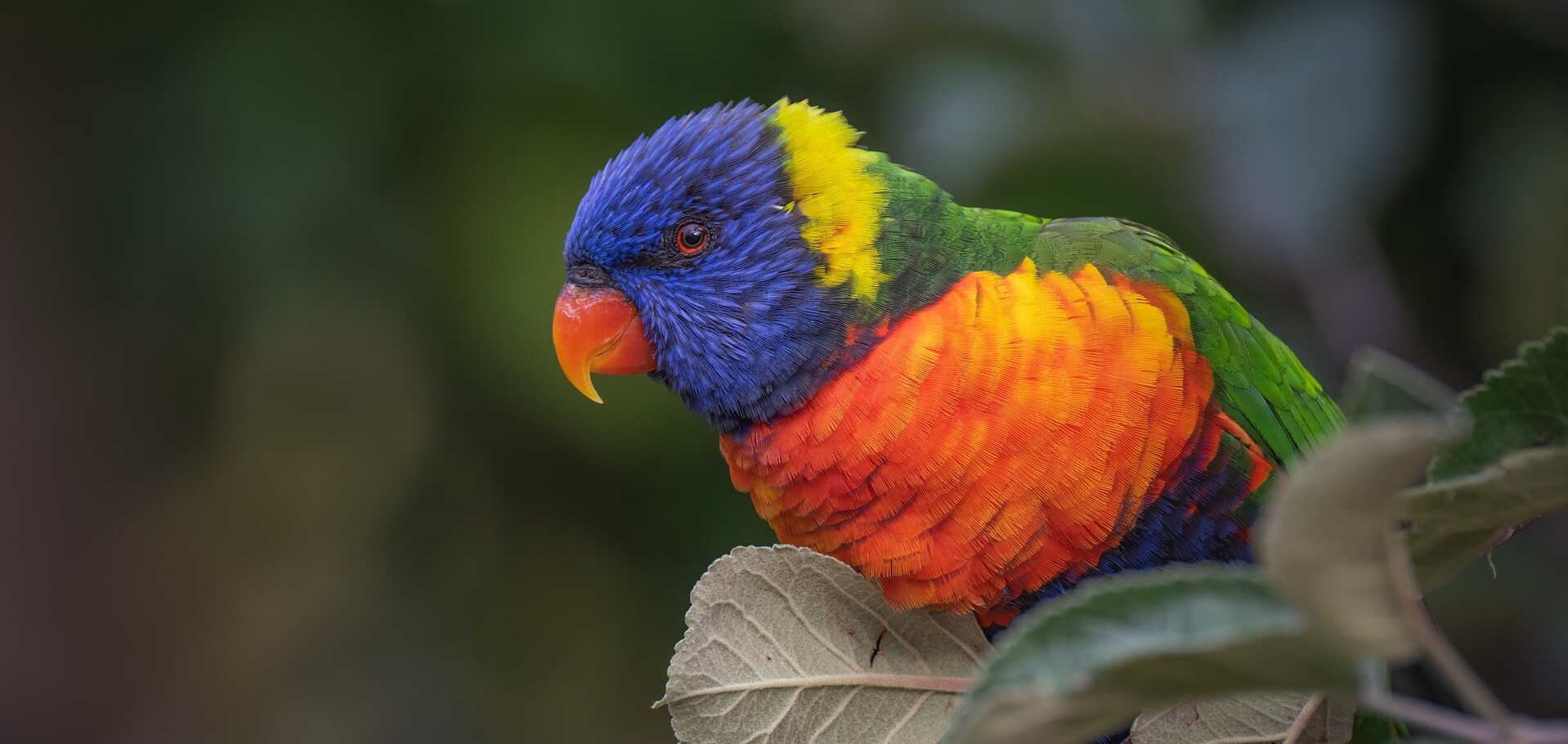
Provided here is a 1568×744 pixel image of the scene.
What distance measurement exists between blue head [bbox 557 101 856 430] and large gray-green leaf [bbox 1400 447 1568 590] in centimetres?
98

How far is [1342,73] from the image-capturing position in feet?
7.55

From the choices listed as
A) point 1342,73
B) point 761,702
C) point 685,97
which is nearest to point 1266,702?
point 761,702

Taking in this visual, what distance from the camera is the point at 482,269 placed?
9.80 ft

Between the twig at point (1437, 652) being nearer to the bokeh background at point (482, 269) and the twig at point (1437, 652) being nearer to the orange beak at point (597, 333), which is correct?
the orange beak at point (597, 333)

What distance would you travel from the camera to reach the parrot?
1.34 meters

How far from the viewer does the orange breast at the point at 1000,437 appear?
133cm

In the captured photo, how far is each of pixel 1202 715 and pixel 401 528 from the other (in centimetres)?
257

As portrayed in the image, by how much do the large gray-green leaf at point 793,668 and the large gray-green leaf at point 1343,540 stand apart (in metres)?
0.69

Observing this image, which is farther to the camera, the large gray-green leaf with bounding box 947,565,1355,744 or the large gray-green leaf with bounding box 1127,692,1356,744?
the large gray-green leaf with bounding box 1127,692,1356,744

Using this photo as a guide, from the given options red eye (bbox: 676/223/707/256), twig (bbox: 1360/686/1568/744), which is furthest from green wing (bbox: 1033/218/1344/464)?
twig (bbox: 1360/686/1568/744)

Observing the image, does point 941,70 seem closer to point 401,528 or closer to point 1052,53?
point 1052,53

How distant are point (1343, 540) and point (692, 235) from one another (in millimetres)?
1258

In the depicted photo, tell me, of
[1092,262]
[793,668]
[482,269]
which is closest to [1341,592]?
[793,668]

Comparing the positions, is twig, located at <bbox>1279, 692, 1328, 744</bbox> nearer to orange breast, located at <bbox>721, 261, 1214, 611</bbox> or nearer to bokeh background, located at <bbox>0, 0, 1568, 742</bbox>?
orange breast, located at <bbox>721, 261, 1214, 611</bbox>
